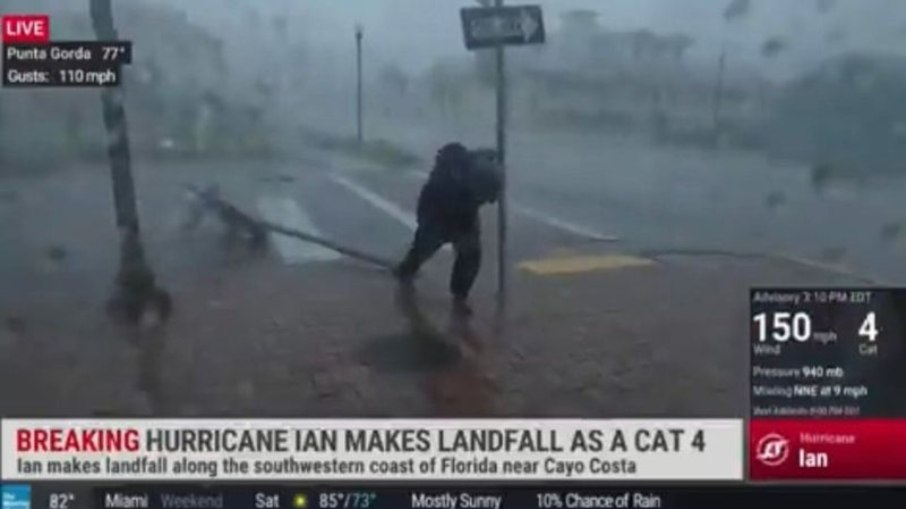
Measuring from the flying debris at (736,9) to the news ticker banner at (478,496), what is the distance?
0.84m

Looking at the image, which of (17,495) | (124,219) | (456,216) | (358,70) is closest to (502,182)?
(456,216)

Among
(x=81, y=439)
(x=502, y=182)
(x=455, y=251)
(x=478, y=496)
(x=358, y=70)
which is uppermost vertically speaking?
(x=358, y=70)

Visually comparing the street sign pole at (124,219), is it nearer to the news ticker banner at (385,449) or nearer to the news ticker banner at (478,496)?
the news ticker banner at (385,449)

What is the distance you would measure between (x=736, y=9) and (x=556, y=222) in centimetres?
49

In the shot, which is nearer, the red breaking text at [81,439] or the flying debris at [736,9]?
the flying debris at [736,9]

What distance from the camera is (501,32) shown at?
2875mm

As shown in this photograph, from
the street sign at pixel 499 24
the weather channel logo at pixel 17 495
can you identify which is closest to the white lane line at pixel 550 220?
the street sign at pixel 499 24

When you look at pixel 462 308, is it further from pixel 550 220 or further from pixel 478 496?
pixel 478 496

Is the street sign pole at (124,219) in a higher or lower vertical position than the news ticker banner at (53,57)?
lower

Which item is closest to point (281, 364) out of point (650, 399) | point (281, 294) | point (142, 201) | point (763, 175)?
point (281, 294)

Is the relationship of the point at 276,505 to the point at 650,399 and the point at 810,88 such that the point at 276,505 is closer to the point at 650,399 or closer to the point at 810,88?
the point at 650,399

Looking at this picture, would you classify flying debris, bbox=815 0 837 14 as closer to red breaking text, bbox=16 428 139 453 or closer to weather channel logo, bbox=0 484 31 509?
red breaking text, bbox=16 428 139 453

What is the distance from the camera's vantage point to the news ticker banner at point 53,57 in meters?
2.88

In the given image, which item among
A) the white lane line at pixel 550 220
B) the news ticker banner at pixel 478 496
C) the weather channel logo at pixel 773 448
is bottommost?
the news ticker banner at pixel 478 496
